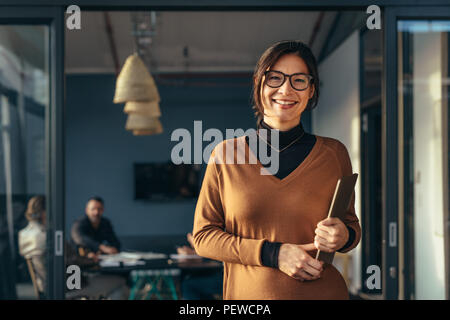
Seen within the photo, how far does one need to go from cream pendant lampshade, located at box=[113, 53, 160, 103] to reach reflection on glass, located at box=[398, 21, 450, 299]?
182 centimetres

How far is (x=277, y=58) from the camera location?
1781mm

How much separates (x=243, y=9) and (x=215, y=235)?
4.01 feet

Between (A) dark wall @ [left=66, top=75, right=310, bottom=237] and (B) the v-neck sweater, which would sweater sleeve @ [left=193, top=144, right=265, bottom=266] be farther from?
(A) dark wall @ [left=66, top=75, right=310, bottom=237]

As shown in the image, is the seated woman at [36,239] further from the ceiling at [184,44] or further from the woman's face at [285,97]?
the ceiling at [184,44]

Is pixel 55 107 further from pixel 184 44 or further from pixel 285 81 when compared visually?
pixel 184 44

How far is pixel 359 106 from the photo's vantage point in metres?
6.16

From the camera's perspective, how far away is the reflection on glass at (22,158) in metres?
2.57

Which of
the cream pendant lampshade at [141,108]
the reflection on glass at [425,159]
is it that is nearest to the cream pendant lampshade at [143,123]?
the cream pendant lampshade at [141,108]

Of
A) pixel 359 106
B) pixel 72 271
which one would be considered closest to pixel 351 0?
pixel 72 271

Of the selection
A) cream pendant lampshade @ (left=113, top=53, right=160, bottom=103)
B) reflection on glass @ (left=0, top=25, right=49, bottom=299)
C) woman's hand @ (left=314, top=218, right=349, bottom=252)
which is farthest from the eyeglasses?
cream pendant lampshade @ (left=113, top=53, right=160, bottom=103)

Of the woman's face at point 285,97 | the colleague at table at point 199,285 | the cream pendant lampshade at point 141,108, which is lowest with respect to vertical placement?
the colleague at table at point 199,285

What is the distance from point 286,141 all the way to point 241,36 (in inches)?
208

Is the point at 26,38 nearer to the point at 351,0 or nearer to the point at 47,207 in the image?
the point at 47,207

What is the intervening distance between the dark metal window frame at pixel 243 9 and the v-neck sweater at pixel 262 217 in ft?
2.40
